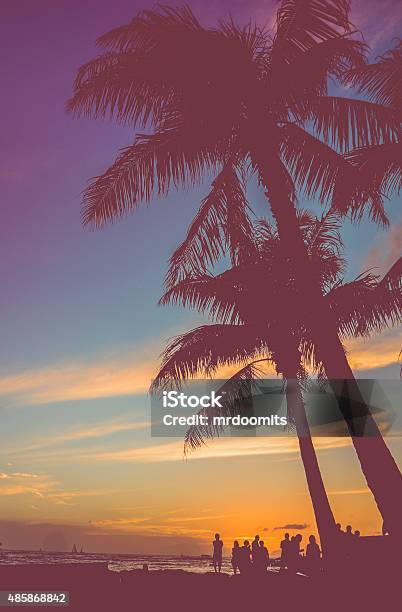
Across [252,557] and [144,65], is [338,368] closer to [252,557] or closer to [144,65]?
[144,65]

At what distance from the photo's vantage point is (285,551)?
15328 mm

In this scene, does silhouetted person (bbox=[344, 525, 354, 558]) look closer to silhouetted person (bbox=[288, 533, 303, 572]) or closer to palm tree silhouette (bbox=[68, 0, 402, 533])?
silhouetted person (bbox=[288, 533, 303, 572])

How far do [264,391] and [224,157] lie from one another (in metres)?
9.12

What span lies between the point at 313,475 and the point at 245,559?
8.95ft

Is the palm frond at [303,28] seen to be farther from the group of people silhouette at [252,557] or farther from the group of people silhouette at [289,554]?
the group of people silhouette at [252,557]

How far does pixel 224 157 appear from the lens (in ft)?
36.2

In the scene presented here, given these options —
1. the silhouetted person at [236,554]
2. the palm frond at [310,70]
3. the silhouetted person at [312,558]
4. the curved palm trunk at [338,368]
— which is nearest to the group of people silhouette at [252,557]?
the silhouetted person at [236,554]

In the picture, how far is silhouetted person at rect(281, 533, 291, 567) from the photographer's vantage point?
1521 centimetres

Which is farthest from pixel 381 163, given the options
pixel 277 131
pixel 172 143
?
pixel 172 143

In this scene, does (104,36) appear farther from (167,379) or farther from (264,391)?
(264,391)

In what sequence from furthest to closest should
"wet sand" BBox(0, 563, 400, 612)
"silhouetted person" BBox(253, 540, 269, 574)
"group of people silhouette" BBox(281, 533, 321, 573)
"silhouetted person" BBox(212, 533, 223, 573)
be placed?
1. "silhouetted person" BBox(212, 533, 223, 573)
2. "silhouetted person" BBox(253, 540, 269, 574)
3. "group of people silhouette" BBox(281, 533, 321, 573)
4. "wet sand" BBox(0, 563, 400, 612)

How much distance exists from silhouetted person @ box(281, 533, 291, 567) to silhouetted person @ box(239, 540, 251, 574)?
4.95 ft

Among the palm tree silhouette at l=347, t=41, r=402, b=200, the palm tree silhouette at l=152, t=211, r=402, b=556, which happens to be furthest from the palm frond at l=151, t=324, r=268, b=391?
the palm tree silhouette at l=347, t=41, r=402, b=200

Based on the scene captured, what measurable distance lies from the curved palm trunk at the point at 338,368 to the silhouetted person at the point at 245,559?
9094 millimetres
